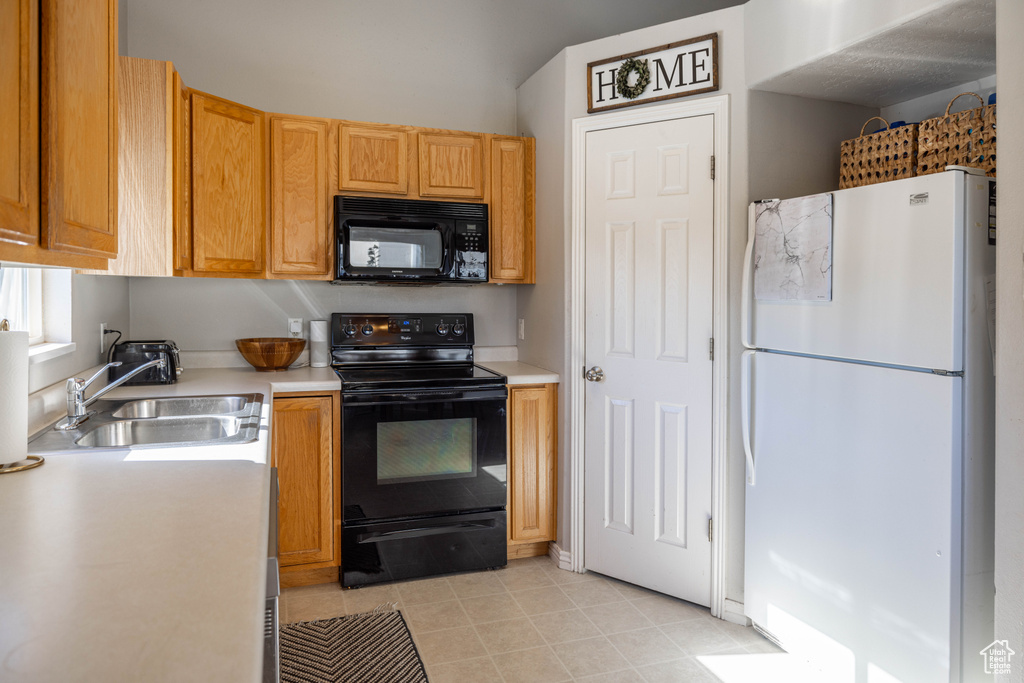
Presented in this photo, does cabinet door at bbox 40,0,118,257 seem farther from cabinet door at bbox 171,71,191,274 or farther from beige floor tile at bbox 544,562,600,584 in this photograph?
beige floor tile at bbox 544,562,600,584

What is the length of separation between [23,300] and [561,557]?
2334 mm

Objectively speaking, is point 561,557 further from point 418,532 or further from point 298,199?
point 298,199

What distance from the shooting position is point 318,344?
3.31 metres

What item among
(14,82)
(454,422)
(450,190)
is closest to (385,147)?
(450,190)

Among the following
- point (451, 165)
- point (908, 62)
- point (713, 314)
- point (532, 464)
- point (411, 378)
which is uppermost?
point (908, 62)

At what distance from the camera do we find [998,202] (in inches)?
65.7

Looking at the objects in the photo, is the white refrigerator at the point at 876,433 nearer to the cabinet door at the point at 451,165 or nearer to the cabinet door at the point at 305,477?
the cabinet door at the point at 451,165

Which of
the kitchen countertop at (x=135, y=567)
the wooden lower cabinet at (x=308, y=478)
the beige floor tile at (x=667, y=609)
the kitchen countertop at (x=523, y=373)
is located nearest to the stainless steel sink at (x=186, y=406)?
the wooden lower cabinet at (x=308, y=478)

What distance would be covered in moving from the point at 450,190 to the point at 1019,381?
2.41 meters

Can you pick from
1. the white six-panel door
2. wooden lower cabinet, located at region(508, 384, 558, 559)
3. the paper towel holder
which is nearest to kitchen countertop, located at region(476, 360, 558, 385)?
wooden lower cabinet, located at region(508, 384, 558, 559)

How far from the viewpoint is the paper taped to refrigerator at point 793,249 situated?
2188 millimetres

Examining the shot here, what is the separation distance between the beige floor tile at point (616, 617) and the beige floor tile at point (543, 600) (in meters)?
0.10

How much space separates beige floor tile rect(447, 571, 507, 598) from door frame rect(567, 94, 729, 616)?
370mm

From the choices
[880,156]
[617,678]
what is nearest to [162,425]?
[617,678]
